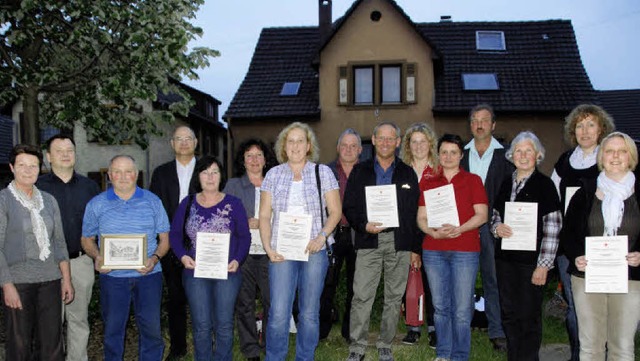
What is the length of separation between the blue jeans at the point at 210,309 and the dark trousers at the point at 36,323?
1.12 meters

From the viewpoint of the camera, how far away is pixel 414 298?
20.3 feet

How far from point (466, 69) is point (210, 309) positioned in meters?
18.4

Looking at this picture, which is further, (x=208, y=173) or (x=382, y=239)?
(x=382, y=239)

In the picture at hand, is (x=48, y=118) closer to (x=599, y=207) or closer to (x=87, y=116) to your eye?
(x=87, y=116)

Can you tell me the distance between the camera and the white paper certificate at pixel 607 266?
14.3 ft

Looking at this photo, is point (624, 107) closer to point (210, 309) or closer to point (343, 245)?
point (343, 245)

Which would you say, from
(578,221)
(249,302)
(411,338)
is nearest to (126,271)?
(249,302)

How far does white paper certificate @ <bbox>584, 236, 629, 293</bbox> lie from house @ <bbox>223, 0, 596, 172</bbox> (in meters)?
16.2

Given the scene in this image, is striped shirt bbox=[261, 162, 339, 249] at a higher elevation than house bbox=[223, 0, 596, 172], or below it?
below

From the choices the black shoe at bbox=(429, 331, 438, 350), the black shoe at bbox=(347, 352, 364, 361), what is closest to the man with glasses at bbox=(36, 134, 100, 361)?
the black shoe at bbox=(347, 352, 364, 361)

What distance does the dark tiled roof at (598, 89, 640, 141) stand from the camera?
28594 mm

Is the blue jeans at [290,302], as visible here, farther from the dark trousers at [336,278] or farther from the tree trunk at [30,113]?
the tree trunk at [30,113]

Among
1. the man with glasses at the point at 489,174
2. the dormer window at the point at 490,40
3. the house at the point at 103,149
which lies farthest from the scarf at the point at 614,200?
the house at the point at 103,149

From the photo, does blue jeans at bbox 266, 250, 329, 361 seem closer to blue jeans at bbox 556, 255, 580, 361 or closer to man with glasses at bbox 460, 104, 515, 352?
man with glasses at bbox 460, 104, 515, 352
